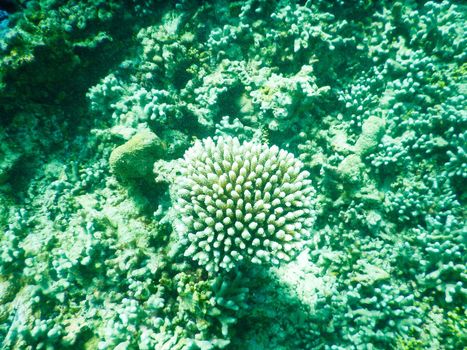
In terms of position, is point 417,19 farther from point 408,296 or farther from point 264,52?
point 408,296

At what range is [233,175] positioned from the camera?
3.36m

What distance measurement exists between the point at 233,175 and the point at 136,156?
5.12 feet

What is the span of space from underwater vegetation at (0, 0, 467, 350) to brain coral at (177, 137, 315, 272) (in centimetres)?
3

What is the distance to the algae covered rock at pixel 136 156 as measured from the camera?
4.01 metres

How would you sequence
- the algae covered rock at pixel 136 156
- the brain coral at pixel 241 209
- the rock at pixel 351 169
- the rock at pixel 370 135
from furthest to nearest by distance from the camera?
the rock at pixel 370 135 < the rock at pixel 351 169 < the algae covered rock at pixel 136 156 < the brain coral at pixel 241 209

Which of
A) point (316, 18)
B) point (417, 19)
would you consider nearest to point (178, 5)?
point (316, 18)

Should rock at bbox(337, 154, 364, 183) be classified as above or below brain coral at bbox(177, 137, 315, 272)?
above

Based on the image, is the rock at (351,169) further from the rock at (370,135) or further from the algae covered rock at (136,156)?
the algae covered rock at (136,156)

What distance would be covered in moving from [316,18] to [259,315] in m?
4.76

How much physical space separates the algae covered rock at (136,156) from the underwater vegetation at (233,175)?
0.09 ft

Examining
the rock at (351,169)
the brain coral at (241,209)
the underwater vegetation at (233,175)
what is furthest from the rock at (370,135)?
the brain coral at (241,209)

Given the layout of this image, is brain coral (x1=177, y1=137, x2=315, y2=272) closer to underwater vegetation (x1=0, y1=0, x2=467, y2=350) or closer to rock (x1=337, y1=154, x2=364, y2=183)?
underwater vegetation (x1=0, y1=0, x2=467, y2=350)

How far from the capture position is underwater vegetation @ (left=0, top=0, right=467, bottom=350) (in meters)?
3.44

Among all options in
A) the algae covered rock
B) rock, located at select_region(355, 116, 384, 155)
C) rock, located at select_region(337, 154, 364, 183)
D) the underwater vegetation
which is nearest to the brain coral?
the underwater vegetation
